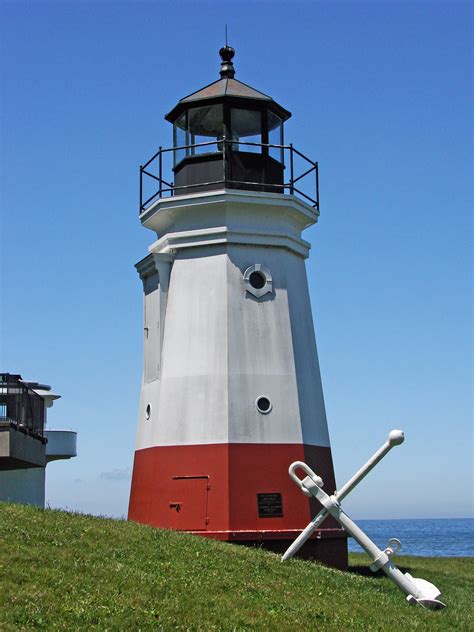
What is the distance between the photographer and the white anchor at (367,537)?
18062 mm

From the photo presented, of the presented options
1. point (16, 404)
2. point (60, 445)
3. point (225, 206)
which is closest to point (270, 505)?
point (16, 404)

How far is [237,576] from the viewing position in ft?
57.0

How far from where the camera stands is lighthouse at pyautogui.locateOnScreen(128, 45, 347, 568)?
2366 centimetres

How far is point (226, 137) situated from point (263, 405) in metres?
6.13

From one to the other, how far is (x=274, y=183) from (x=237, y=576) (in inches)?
426

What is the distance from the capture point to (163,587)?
618 inches

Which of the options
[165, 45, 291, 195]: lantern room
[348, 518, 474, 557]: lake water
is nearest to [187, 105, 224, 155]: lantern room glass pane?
[165, 45, 291, 195]: lantern room

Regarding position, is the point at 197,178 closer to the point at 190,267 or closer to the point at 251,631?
the point at 190,267

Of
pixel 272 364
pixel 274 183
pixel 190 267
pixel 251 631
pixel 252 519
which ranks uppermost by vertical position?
pixel 274 183

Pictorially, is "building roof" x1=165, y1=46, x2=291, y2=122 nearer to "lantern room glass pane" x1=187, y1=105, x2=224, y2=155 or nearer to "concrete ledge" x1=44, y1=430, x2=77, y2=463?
"lantern room glass pane" x1=187, y1=105, x2=224, y2=155

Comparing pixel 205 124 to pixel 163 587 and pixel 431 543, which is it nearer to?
pixel 163 587

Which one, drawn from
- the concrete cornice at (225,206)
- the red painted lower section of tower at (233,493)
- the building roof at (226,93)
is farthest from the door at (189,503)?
the building roof at (226,93)

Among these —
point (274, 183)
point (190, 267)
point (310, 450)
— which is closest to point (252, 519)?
point (310, 450)

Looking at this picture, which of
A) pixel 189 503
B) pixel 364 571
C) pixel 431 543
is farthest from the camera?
pixel 431 543
